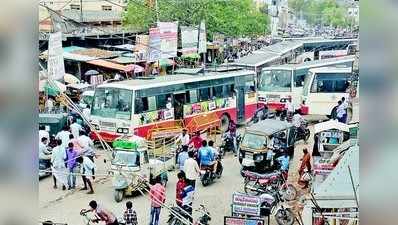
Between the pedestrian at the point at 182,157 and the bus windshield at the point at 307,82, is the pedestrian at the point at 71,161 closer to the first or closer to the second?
the pedestrian at the point at 182,157

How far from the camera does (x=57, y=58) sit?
2.75 meters

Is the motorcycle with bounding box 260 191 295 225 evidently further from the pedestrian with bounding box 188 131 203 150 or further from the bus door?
the bus door

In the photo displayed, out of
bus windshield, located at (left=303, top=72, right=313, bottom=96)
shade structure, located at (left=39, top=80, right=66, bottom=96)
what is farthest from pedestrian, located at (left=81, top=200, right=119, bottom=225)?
bus windshield, located at (left=303, top=72, right=313, bottom=96)

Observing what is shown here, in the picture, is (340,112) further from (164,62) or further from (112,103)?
(112,103)

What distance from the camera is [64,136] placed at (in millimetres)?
2770

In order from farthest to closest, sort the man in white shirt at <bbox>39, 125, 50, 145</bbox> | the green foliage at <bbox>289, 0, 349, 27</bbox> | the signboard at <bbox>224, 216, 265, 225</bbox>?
the man in white shirt at <bbox>39, 125, 50, 145</bbox> → the signboard at <bbox>224, 216, 265, 225</bbox> → the green foliage at <bbox>289, 0, 349, 27</bbox>

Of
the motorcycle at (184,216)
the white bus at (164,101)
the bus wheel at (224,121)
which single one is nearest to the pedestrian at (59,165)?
the white bus at (164,101)

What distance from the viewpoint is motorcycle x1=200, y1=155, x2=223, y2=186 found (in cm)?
268

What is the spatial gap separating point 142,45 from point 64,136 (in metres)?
0.51

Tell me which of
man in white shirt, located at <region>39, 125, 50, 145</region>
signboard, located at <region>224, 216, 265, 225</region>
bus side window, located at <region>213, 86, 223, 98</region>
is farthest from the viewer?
bus side window, located at <region>213, 86, 223, 98</region>

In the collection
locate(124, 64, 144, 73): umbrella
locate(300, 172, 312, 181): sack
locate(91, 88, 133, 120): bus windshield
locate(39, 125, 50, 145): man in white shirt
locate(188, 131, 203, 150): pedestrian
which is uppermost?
locate(124, 64, 144, 73): umbrella

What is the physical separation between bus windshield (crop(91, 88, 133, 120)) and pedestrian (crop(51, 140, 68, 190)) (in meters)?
0.21
